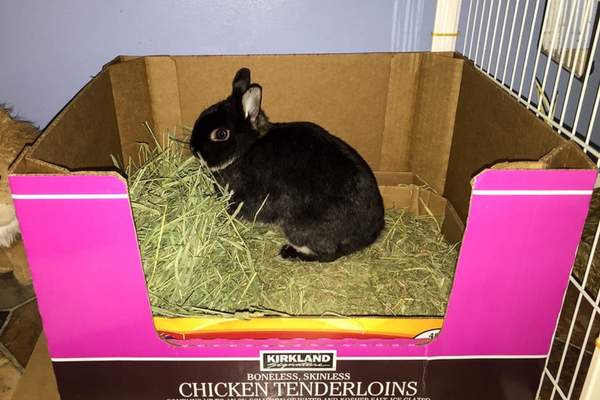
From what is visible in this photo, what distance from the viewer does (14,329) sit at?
5.97 feet

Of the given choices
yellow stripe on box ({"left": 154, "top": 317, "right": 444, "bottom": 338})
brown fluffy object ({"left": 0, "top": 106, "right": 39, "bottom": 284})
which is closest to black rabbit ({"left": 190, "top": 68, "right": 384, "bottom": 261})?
yellow stripe on box ({"left": 154, "top": 317, "right": 444, "bottom": 338})

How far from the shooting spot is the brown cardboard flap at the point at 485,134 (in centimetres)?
131

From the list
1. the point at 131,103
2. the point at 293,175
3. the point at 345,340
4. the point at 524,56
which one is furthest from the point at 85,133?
the point at 524,56

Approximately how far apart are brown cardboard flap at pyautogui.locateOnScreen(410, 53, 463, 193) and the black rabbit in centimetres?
41

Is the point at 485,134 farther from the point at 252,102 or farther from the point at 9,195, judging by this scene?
the point at 9,195

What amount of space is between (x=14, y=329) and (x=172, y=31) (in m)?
1.23

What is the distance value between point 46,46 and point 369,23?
1253 mm

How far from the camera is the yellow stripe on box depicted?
1186 mm

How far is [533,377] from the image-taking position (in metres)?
1.16

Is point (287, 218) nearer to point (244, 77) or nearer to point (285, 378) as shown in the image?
point (244, 77)

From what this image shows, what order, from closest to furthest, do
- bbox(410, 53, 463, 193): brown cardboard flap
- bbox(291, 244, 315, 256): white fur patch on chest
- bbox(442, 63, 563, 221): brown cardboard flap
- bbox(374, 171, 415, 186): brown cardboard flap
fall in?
1. bbox(442, 63, 563, 221): brown cardboard flap
2. bbox(291, 244, 315, 256): white fur patch on chest
3. bbox(410, 53, 463, 193): brown cardboard flap
4. bbox(374, 171, 415, 186): brown cardboard flap

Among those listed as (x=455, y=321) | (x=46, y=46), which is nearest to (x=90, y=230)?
(x=455, y=321)

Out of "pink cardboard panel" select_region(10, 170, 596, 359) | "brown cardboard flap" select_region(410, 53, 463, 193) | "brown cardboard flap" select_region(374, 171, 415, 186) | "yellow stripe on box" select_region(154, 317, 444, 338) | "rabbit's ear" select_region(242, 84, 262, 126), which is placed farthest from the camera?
"brown cardboard flap" select_region(374, 171, 415, 186)

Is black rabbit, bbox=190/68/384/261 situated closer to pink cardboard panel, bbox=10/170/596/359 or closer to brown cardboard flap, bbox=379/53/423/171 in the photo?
brown cardboard flap, bbox=379/53/423/171
